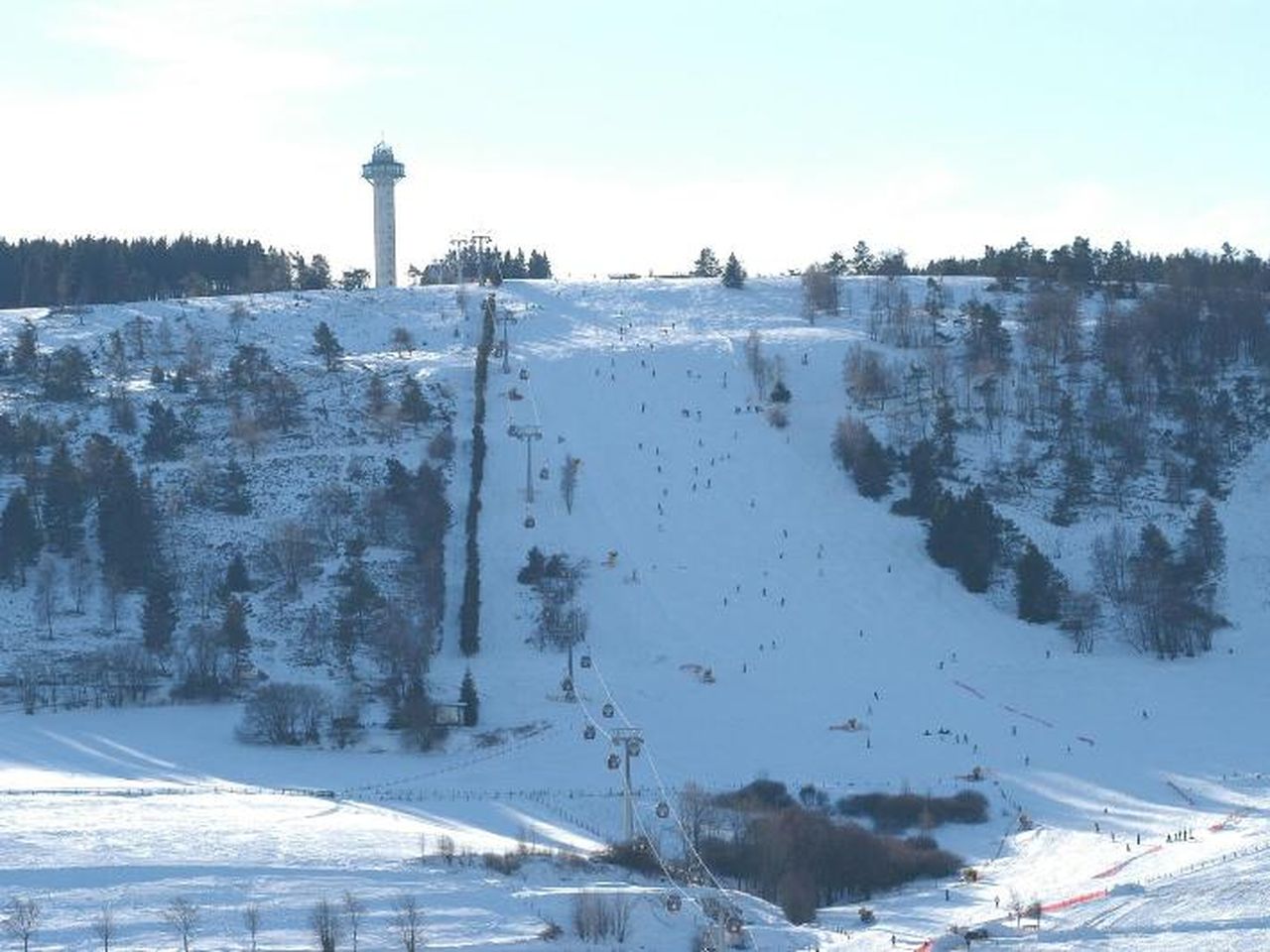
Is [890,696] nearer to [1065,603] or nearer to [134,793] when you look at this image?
[1065,603]

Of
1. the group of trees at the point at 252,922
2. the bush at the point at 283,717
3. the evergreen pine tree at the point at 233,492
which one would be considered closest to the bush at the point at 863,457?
the evergreen pine tree at the point at 233,492

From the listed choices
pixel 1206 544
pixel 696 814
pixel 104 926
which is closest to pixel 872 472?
pixel 1206 544

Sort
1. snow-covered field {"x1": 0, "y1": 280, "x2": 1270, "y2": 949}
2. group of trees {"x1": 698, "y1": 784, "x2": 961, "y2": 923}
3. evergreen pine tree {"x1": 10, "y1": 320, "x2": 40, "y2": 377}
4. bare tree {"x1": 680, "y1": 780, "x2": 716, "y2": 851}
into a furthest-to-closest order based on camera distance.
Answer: evergreen pine tree {"x1": 10, "y1": 320, "x2": 40, "y2": 377} → bare tree {"x1": 680, "y1": 780, "x2": 716, "y2": 851} → group of trees {"x1": 698, "y1": 784, "x2": 961, "y2": 923} → snow-covered field {"x1": 0, "y1": 280, "x2": 1270, "y2": 949}

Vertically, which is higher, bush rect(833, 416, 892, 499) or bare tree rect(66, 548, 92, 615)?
bush rect(833, 416, 892, 499)

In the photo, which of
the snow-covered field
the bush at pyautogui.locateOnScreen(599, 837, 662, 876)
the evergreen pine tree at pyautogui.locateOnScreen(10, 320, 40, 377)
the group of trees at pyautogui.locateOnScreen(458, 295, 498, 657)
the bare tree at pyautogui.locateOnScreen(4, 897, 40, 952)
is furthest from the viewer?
the evergreen pine tree at pyautogui.locateOnScreen(10, 320, 40, 377)

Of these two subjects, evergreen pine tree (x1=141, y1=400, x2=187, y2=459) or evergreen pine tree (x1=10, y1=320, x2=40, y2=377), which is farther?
evergreen pine tree (x1=10, y1=320, x2=40, y2=377)

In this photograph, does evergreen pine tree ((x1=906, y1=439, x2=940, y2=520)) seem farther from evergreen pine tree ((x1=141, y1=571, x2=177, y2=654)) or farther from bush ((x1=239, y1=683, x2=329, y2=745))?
evergreen pine tree ((x1=141, y1=571, x2=177, y2=654))

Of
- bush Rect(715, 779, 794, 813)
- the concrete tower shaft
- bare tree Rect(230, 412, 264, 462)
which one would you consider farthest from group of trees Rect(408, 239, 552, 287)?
bush Rect(715, 779, 794, 813)
